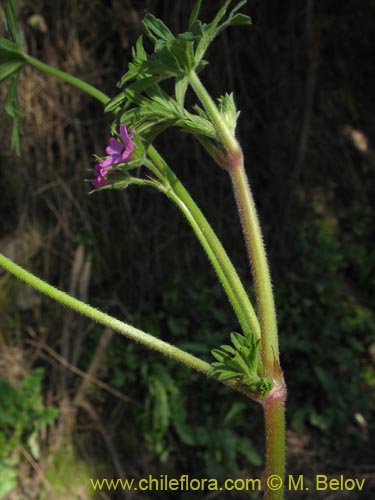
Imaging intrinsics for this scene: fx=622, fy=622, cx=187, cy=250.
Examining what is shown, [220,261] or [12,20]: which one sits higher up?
[12,20]

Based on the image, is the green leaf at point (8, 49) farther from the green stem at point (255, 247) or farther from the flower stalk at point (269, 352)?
the flower stalk at point (269, 352)

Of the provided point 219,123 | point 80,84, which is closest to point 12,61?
point 80,84

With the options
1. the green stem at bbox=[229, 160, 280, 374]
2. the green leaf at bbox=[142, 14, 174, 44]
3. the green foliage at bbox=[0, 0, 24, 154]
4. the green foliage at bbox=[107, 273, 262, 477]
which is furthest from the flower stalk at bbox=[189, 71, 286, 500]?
the green foliage at bbox=[107, 273, 262, 477]

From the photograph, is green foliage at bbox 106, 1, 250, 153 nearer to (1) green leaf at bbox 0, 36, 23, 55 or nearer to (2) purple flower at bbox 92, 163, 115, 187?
(2) purple flower at bbox 92, 163, 115, 187

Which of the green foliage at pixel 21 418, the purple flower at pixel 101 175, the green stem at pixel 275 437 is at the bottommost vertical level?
the green foliage at pixel 21 418

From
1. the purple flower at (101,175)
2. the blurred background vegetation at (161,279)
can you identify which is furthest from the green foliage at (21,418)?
the purple flower at (101,175)

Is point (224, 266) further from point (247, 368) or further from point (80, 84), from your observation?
point (80, 84)

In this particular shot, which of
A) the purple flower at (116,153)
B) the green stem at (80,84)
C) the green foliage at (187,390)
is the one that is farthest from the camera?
the green foliage at (187,390)

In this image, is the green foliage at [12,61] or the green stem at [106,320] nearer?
the green stem at [106,320]
